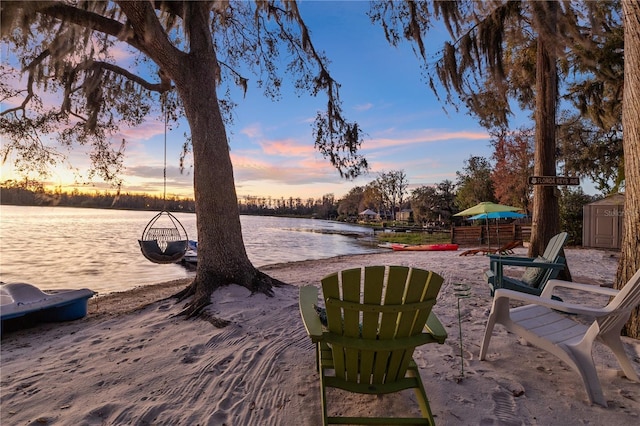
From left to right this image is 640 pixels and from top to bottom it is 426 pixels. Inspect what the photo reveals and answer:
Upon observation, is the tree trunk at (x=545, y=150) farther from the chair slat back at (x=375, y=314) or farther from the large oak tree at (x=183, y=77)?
the chair slat back at (x=375, y=314)

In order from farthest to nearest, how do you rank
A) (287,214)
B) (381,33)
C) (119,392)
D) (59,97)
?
(287,214) → (59,97) → (381,33) → (119,392)

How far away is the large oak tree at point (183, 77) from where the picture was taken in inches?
185

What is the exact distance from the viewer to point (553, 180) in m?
5.77

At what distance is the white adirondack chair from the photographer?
222cm

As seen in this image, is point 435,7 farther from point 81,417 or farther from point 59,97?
point 59,97

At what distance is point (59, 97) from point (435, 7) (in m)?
7.38

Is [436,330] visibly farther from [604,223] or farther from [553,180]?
[604,223]

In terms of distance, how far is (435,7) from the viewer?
5.37 m

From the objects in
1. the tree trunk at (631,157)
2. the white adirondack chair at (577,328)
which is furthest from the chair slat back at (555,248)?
the white adirondack chair at (577,328)

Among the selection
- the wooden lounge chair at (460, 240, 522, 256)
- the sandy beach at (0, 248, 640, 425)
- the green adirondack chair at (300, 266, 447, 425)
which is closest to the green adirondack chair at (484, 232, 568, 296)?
the sandy beach at (0, 248, 640, 425)

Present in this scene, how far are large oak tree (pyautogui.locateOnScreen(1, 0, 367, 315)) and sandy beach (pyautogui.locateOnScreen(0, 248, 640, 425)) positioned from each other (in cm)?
104

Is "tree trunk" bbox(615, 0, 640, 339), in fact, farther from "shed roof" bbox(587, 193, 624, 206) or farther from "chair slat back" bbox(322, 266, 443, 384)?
"shed roof" bbox(587, 193, 624, 206)

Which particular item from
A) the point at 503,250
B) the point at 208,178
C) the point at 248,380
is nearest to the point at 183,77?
the point at 208,178

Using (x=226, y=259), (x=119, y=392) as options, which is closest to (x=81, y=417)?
(x=119, y=392)
